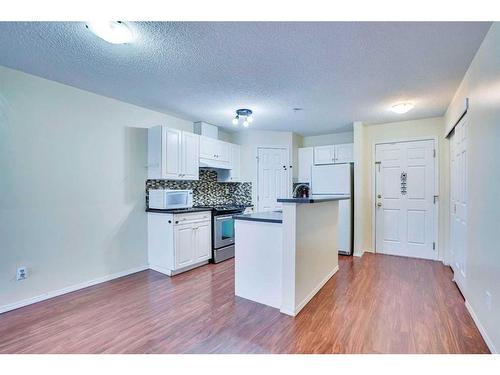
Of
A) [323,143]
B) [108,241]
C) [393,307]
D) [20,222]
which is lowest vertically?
[393,307]

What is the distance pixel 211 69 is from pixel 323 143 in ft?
11.9

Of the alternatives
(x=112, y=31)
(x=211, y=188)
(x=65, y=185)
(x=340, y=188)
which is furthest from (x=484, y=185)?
(x=65, y=185)

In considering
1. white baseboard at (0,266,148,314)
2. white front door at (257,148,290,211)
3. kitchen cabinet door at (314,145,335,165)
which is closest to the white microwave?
white baseboard at (0,266,148,314)

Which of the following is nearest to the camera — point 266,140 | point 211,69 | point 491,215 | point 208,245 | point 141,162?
point 491,215

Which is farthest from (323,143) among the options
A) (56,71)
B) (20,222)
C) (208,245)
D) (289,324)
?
(20,222)

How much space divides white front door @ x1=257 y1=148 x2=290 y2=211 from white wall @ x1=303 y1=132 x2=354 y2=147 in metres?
0.83

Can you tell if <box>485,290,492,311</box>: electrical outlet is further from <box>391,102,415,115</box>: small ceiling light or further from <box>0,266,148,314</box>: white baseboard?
<box>0,266,148,314</box>: white baseboard

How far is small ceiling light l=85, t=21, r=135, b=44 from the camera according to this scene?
176 centimetres

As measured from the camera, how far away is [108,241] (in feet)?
10.9

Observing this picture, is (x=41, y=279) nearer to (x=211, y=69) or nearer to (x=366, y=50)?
(x=211, y=69)

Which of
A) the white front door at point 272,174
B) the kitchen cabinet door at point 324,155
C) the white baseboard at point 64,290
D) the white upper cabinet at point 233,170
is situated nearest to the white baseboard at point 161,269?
the white baseboard at point 64,290

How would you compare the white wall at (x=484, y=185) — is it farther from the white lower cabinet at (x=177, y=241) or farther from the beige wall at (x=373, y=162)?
the white lower cabinet at (x=177, y=241)

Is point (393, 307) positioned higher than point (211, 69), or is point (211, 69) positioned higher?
point (211, 69)

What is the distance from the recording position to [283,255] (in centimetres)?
241
